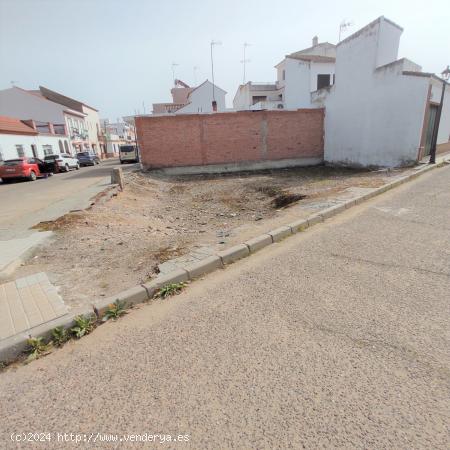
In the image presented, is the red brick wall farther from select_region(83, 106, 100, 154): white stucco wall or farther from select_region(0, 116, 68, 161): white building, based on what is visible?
select_region(83, 106, 100, 154): white stucco wall

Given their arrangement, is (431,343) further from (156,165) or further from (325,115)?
(325,115)

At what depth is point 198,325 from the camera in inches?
120

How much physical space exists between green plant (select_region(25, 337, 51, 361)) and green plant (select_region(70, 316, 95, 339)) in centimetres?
26

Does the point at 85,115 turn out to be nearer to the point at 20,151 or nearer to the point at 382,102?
the point at 20,151

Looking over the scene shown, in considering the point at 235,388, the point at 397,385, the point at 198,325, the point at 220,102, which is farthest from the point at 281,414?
the point at 220,102

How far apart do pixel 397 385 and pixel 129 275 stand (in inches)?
137

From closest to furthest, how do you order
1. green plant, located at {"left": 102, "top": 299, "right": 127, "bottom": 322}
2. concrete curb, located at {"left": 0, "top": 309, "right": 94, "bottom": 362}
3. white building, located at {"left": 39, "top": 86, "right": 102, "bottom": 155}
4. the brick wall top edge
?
concrete curb, located at {"left": 0, "top": 309, "right": 94, "bottom": 362}, green plant, located at {"left": 102, "top": 299, "right": 127, "bottom": 322}, the brick wall top edge, white building, located at {"left": 39, "top": 86, "right": 102, "bottom": 155}

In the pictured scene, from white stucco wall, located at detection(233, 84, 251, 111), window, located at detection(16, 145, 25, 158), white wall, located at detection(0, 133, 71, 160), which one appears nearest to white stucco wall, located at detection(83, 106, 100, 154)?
white wall, located at detection(0, 133, 71, 160)

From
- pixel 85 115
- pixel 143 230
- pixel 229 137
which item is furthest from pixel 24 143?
pixel 143 230

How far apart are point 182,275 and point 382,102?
15.9m

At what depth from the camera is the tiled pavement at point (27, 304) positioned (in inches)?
120

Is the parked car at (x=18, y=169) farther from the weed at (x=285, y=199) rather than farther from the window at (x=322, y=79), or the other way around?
the window at (x=322, y=79)

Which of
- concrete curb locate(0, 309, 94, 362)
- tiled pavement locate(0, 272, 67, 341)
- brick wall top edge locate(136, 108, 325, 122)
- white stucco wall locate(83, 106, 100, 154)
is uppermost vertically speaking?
white stucco wall locate(83, 106, 100, 154)

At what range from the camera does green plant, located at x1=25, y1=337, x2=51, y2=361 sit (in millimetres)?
2779
